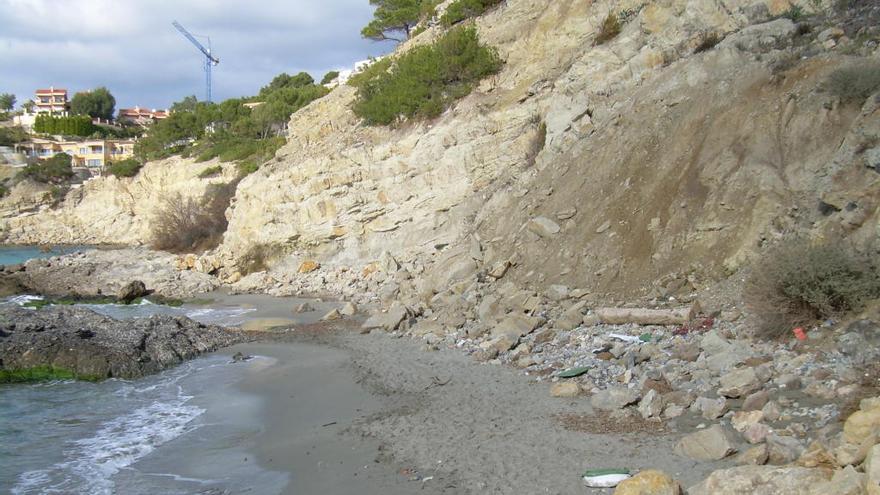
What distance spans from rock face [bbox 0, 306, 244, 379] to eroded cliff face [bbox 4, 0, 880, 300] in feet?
19.4

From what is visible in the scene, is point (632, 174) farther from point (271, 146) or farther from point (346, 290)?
point (271, 146)

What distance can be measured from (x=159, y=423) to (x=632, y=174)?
10892mm

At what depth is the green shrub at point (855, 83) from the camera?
36.9 ft

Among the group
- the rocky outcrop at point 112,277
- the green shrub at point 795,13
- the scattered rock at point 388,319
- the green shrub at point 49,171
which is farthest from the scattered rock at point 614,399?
the green shrub at point 49,171

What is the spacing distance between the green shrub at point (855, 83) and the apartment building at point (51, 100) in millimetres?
127126

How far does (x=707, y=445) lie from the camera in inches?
249

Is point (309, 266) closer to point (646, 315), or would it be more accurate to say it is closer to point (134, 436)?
point (134, 436)

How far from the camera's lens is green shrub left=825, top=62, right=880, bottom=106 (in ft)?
36.9

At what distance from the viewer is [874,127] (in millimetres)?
10477

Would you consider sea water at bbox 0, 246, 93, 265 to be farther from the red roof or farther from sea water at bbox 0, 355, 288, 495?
the red roof

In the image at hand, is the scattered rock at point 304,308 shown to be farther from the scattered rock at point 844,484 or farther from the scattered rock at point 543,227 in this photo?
the scattered rock at point 844,484

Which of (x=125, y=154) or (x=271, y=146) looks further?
(x=125, y=154)

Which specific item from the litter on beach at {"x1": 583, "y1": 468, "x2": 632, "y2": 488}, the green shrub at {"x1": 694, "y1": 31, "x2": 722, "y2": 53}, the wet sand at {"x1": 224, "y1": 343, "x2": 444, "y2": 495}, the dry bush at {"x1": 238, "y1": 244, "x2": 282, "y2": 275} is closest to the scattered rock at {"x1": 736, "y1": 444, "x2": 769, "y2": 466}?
the litter on beach at {"x1": 583, "y1": 468, "x2": 632, "y2": 488}

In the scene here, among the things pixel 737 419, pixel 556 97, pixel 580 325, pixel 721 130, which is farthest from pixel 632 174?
pixel 737 419
